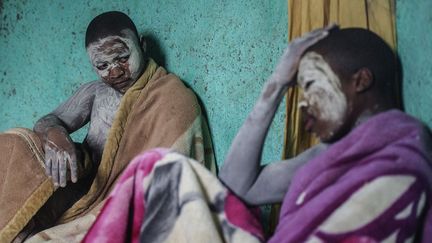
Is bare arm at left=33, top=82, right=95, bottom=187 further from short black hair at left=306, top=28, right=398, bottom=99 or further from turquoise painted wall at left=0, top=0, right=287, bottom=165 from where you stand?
short black hair at left=306, top=28, right=398, bottom=99

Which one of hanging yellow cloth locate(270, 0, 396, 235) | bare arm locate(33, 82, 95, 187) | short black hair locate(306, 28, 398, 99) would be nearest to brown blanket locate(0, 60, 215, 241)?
bare arm locate(33, 82, 95, 187)

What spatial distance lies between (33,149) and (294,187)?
85cm

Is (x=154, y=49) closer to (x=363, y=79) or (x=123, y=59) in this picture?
(x=123, y=59)

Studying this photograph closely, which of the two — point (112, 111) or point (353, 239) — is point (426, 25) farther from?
point (112, 111)

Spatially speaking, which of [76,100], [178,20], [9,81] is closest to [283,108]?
[178,20]

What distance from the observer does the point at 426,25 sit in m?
1.24

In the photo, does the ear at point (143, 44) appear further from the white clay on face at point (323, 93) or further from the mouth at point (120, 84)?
the white clay on face at point (323, 93)

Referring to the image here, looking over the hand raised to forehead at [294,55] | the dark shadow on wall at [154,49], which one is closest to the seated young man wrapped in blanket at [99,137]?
the dark shadow on wall at [154,49]

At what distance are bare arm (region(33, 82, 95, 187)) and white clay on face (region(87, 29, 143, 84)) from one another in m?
0.16

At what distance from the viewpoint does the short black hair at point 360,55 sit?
1.14 meters

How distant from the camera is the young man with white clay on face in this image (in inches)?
39.4

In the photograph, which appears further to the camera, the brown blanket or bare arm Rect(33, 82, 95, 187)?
the brown blanket

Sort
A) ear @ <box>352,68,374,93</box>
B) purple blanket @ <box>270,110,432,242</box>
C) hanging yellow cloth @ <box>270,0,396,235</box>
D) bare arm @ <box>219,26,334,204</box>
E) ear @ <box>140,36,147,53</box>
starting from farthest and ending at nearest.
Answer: ear @ <box>140,36,147,53</box> → hanging yellow cloth @ <box>270,0,396,235</box> → bare arm @ <box>219,26,334,204</box> → ear @ <box>352,68,374,93</box> → purple blanket @ <box>270,110,432,242</box>

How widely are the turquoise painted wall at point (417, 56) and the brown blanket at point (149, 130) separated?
664mm
